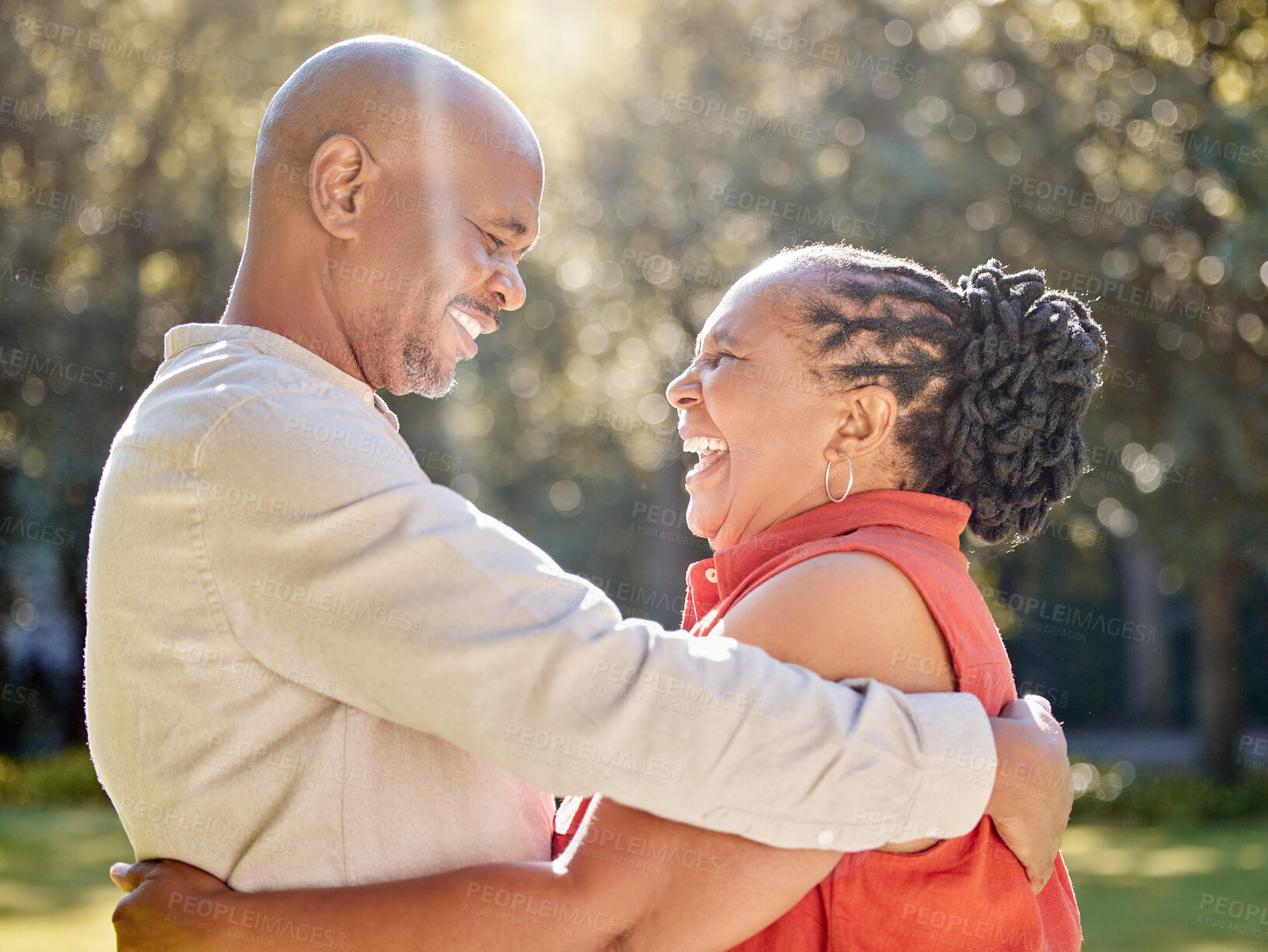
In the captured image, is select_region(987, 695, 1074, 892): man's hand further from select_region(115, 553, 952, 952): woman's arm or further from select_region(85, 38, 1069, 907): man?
select_region(115, 553, 952, 952): woman's arm

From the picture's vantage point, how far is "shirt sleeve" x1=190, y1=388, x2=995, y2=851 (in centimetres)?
169

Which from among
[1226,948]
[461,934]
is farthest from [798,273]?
[1226,948]

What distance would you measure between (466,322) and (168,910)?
124 cm

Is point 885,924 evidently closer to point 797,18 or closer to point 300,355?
point 300,355

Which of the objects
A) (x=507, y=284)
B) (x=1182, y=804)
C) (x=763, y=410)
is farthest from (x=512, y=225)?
(x=1182, y=804)

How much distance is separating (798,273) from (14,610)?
18005mm

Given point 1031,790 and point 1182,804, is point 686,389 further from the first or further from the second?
point 1182,804

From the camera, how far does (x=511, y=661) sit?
168 centimetres

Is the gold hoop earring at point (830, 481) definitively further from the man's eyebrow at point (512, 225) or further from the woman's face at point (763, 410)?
the man's eyebrow at point (512, 225)

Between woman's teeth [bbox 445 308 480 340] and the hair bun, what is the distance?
995mm

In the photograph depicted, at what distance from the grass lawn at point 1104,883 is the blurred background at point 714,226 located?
0.24 ft

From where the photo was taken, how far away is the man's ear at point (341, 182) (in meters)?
2.29

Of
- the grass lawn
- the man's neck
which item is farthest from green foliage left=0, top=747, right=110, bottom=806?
the man's neck

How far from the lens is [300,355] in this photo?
7.12 feet
